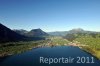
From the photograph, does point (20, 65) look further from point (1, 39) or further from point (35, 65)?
point (1, 39)

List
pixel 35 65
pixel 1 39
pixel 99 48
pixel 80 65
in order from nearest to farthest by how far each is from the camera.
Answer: pixel 80 65 → pixel 35 65 → pixel 99 48 → pixel 1 39

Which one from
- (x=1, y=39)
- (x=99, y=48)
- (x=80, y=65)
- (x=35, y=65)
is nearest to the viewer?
(x=80, y=65)

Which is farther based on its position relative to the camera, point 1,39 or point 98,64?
point 1,39

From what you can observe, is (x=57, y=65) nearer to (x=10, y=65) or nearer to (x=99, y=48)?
(x=10, y=65)

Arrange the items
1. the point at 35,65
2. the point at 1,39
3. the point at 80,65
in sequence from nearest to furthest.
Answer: the point at 80,65, the point at 35,65, the point at 1,39

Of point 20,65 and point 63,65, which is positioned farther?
point 20,65

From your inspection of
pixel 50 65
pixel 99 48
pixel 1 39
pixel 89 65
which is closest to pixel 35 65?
pixel 50 65

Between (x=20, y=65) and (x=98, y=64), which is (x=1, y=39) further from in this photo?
(x=98, y=64)

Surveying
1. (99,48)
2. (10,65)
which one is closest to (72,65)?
(10,65)
